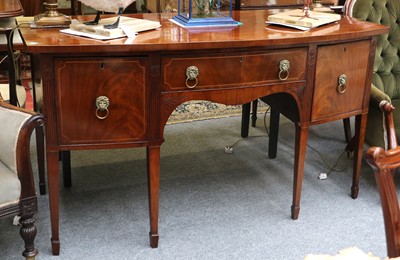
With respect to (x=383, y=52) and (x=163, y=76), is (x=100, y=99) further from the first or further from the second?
(x=383, y=52)

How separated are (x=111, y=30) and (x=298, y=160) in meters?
1.02

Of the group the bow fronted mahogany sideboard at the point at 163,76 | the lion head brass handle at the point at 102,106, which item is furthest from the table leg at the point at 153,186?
the lion head brass handle at the point at 102,106

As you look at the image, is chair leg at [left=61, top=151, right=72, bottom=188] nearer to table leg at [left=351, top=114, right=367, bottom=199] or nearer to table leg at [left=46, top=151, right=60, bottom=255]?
table leg at [left=46, top=151, right=60, bottom=255]

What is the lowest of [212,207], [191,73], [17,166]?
[212,207]

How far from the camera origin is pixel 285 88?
2299mm

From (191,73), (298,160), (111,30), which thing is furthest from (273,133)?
(111,30)

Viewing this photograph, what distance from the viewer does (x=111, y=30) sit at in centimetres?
203

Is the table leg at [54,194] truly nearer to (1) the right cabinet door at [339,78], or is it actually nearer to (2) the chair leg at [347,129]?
(1) the right cabinet door at [339,78]

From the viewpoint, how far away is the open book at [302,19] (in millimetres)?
2344

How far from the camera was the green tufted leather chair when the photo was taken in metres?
2.79

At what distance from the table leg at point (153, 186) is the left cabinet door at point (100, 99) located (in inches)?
4.9

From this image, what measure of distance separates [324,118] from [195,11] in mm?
741

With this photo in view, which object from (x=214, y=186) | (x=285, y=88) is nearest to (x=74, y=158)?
(x=214, y=186)

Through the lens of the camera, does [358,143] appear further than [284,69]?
Yes
